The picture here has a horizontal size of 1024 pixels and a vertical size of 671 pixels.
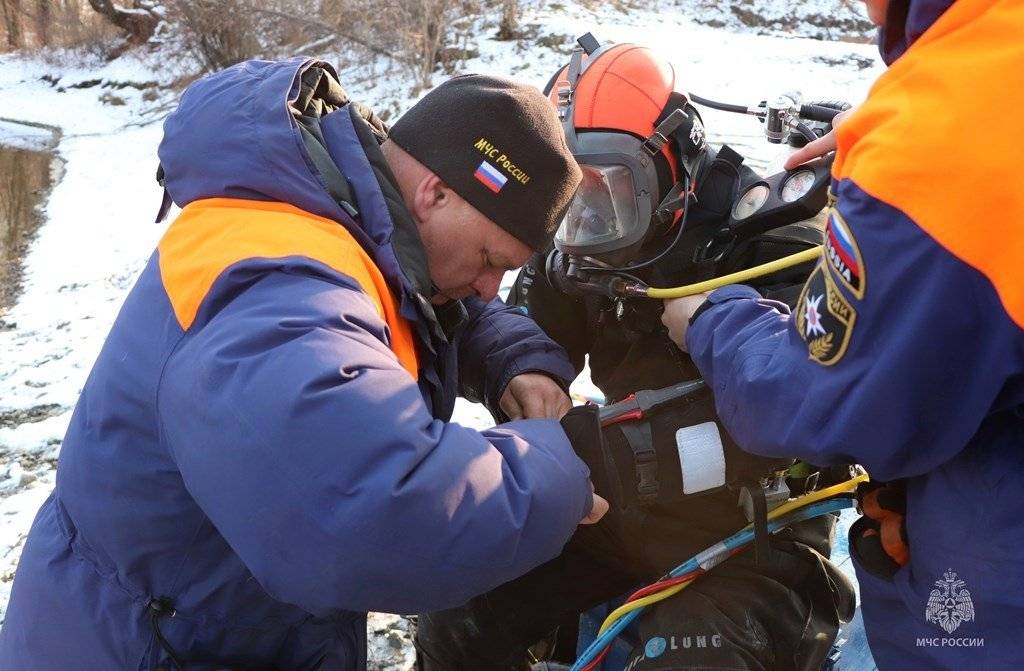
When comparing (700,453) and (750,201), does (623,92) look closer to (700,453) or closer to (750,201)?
(750,201)

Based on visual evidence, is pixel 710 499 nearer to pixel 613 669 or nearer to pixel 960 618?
pixel 613 669

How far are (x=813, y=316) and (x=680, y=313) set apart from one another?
74cm

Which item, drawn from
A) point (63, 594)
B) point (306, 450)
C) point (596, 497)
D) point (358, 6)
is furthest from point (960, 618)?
point (358, 6)

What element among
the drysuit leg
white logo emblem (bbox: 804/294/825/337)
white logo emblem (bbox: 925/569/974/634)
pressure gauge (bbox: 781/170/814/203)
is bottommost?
the drysuit leg

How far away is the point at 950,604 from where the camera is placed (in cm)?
149

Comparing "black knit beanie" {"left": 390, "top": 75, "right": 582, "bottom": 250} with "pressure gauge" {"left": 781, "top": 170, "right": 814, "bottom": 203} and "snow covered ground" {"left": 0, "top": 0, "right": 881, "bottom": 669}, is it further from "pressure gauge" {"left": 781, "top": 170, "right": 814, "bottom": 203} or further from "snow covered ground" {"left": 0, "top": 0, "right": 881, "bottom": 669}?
"snow covered ground" {"left": 0, "top": 0, "right": 881, "bottom": 669}

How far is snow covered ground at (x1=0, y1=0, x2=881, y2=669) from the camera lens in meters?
4.23

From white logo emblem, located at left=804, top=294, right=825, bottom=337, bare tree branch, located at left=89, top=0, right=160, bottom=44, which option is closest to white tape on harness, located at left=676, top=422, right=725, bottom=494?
white logo emblem, located at left=804, top=294, right=825, bottom=337

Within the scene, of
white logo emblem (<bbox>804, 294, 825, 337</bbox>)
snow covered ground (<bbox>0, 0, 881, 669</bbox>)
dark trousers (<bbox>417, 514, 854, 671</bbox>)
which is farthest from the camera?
snow covered ground (<bbox>0, 0, 881, 669</bbox>)

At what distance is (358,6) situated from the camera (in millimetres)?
12609

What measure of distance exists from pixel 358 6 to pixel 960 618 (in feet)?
41.0

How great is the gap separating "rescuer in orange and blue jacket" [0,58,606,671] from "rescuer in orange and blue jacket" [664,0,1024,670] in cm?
46

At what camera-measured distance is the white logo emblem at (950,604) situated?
146 cm

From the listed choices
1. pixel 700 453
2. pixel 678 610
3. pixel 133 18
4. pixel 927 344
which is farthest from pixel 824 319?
pixel 133 18
